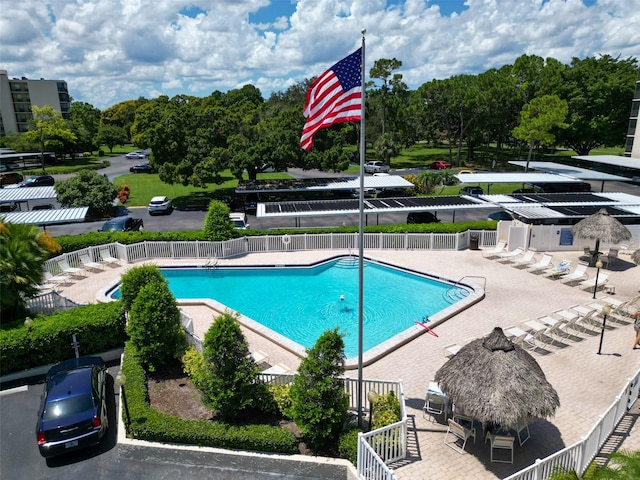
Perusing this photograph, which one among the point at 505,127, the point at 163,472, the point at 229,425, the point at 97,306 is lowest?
the point at 163,472

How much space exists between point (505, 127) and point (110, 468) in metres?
62.6

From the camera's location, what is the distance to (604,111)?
57250mm

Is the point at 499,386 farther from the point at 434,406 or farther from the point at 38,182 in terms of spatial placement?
the point at 38,182

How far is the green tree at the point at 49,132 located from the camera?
64.8 meters

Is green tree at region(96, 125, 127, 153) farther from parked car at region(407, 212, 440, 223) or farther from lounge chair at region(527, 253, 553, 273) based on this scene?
lounge chair at region(527, 253, 553, 273)

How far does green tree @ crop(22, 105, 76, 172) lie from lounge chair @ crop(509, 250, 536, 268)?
6443 centimetres

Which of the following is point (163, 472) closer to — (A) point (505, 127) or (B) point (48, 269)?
(B) point (48, 269)

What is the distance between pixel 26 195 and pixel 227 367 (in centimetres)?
2878

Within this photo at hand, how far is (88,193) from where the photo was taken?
34750 mm

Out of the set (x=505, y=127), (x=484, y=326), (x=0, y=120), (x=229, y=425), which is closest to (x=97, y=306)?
(x=229, y=425)

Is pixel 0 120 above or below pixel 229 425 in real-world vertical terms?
above

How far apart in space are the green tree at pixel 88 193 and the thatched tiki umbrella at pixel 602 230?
105 feet

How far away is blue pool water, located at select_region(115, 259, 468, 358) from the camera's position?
59.3 feet

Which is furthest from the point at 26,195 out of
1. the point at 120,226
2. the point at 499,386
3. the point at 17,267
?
the point at 499,386
